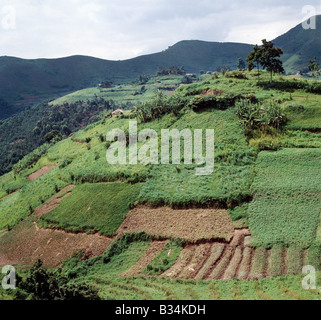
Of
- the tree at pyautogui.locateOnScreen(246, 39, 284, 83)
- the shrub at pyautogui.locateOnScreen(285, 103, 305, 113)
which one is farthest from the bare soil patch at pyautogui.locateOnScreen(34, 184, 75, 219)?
the tree at pyautogui.locateOnScreen(246, 39, 284, 83)

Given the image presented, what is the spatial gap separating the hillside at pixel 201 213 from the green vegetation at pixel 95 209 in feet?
0.65

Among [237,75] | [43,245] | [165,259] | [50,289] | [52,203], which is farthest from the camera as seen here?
[237,75]

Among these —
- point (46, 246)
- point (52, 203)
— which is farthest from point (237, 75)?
point (46, 246)

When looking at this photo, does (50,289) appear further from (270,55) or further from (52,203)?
(270,55)

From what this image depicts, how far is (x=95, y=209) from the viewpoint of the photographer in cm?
4062

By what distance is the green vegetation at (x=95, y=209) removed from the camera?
37.4 meters

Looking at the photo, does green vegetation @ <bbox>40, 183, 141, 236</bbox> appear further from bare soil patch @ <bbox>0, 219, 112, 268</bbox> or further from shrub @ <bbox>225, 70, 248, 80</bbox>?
shrub @ <bbox>225, 70, 248, 80</bbox>

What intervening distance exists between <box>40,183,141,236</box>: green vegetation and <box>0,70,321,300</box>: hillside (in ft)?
0.65

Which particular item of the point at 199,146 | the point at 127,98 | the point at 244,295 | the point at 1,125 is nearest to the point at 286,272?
the point at 244,295

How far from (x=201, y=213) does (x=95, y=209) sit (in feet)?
53.1

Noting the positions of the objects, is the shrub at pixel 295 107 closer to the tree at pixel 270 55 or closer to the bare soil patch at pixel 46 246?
the tree at pixel 270 55

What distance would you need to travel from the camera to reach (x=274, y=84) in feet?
199

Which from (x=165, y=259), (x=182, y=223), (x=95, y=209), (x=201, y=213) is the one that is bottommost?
(x=165, y=259)

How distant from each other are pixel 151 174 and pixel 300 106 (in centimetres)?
2877
